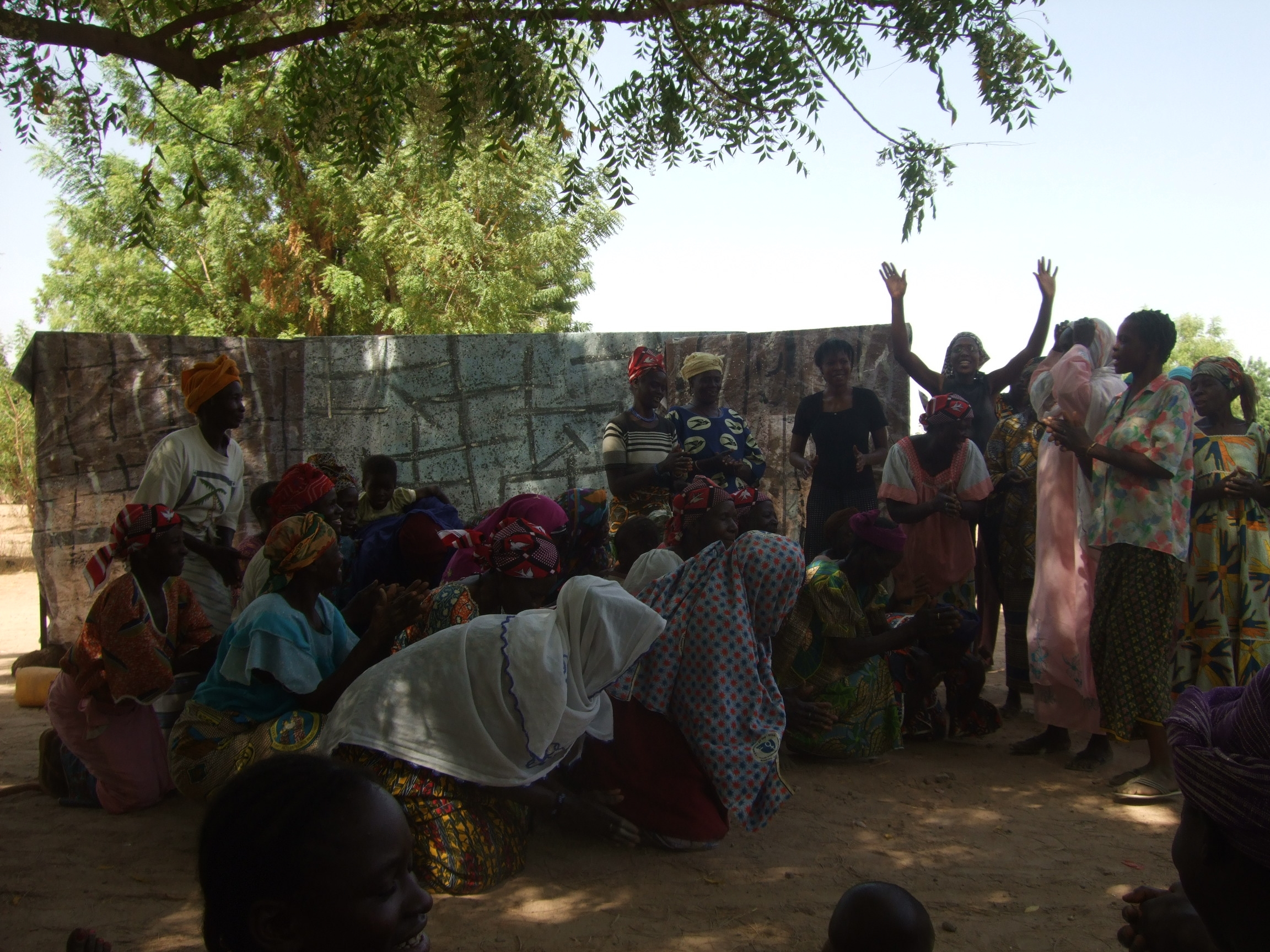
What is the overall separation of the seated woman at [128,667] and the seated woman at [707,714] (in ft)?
6.05

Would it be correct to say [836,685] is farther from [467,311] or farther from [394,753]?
[467,311]

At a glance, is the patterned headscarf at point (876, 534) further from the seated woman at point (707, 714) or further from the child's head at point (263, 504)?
the child's head at point (263, 504)

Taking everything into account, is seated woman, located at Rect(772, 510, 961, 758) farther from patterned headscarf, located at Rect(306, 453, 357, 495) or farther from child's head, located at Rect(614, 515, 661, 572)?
patterned headscarf, located at Rect(306, 453, 357, 495)

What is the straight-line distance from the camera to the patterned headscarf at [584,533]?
16.5 ft

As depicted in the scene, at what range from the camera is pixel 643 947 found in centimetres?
293

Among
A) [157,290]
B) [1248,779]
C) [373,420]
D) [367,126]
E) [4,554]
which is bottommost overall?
[4,554]

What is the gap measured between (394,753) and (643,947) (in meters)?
0.98

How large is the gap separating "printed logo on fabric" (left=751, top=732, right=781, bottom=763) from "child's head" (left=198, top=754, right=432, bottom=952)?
2.41m

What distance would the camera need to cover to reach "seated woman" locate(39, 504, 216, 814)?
3953 mm

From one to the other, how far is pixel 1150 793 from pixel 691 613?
2261 mm

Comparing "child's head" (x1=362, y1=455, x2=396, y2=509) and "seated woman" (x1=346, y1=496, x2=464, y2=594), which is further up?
"child's head" (x1=362, y1=455, x2=396, y2=509)

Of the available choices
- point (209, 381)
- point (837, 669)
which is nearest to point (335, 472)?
point (209, 381)

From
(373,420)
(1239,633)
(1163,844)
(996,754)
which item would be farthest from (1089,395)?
(373,420)

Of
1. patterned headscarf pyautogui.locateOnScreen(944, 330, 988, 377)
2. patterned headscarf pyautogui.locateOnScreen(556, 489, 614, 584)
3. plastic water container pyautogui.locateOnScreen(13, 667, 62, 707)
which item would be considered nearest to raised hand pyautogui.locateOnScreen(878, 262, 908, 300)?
patterned headscarf pyautogui.locateOnScreen(944, 330, 988, 377)
